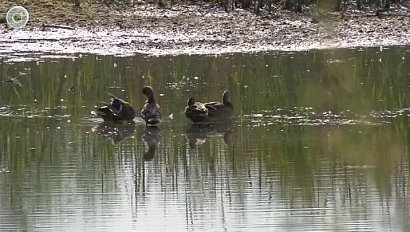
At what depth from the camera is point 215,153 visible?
10062 millimetres

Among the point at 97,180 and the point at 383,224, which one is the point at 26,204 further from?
the point at 383,224

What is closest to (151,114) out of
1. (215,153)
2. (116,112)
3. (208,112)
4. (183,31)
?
(116,112)

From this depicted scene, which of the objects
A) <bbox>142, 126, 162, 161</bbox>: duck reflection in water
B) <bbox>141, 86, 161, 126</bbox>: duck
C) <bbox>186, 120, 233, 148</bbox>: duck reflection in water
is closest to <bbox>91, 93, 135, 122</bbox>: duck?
<bbox>141, 86, 161, 126</bbox>: duck

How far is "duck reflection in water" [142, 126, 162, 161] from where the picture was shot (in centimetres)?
1019

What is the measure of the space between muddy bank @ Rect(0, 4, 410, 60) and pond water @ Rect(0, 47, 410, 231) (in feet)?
10.0

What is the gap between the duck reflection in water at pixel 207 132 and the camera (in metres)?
10.9

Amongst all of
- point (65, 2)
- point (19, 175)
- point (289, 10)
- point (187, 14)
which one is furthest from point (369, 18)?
point (19, 175)

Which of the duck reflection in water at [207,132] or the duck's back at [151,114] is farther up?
the duck's back at [151,114]

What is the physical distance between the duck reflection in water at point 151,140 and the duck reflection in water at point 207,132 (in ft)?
1.06

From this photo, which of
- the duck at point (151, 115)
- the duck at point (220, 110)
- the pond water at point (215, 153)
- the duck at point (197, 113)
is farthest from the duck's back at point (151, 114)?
the duck at point (220, 110)

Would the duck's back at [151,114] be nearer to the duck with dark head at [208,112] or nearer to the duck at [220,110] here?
the duck with dark head at [208,112]

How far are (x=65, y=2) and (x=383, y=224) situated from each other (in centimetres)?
1884

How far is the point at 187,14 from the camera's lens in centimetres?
2298

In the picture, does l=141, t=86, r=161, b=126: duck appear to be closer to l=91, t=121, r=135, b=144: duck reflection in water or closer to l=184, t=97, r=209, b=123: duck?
l=91, t=121, r=135, b=144: duck reflection in water
